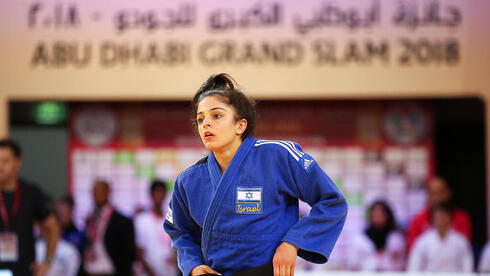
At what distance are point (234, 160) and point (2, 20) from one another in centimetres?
525

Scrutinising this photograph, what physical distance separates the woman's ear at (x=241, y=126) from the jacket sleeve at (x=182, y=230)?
337 mm

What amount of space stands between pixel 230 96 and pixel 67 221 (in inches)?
180

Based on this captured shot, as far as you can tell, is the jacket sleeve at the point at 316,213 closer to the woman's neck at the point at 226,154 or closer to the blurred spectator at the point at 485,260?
the woman's neck at the point at 226,154

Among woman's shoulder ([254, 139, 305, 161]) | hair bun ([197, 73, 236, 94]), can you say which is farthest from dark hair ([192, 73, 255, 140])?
woman's shoulder ([254, 139, 305, 161])

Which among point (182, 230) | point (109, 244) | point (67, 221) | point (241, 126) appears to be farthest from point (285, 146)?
point (67, 221)

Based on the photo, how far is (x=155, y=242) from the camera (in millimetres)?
6695

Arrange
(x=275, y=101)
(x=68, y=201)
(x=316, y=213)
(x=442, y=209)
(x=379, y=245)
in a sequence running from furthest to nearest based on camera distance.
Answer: (x=275, y=101), (x=68, y=201), (x=379, y=245), (x=442, y=209), (x=316, y=213)

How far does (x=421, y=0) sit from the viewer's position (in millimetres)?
6836

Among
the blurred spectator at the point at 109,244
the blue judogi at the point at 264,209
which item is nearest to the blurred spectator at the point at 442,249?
the blurred spectator at the point at 109,244

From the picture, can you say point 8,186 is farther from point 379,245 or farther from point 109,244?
point 379,245

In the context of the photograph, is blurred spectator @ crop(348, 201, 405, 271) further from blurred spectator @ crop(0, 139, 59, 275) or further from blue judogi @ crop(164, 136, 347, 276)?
blue judogi @ crop(164, 136, 347, 276)

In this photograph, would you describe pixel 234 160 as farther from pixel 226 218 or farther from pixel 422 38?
pixel 422 38

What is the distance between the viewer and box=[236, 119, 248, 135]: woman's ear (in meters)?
2.66

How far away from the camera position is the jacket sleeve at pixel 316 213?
97.6 inches
